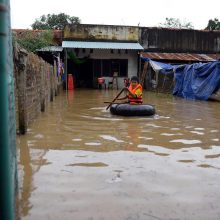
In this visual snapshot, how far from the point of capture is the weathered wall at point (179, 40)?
89.0ft

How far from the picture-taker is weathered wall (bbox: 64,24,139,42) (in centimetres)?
2533

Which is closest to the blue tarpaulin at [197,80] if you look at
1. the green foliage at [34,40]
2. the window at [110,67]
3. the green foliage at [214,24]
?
the window at [110,67]

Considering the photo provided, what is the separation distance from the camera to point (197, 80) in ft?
57.3

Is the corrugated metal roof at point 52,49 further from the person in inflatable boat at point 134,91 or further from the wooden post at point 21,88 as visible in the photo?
the wooden post at point 21,88

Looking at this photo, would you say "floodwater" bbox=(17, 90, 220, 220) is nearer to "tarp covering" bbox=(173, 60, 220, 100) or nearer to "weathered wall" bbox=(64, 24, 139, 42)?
"tarp covering" bbox=(173, 60, 220, 100)

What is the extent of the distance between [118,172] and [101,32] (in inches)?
872

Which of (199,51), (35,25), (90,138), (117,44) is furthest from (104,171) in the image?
(35,25)

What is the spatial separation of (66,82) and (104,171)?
1958 cm

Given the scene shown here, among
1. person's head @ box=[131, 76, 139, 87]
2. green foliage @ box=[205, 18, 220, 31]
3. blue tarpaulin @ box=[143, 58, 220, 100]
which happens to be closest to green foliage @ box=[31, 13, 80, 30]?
green foliage @ box=[205, 18, 220, 31]

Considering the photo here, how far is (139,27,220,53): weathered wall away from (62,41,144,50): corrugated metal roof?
1.73m

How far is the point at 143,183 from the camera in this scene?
412 centimetres

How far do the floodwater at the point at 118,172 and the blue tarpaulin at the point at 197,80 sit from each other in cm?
821

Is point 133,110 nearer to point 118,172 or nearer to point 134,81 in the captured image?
point 134,81

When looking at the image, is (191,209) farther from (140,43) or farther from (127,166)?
(140,43)
